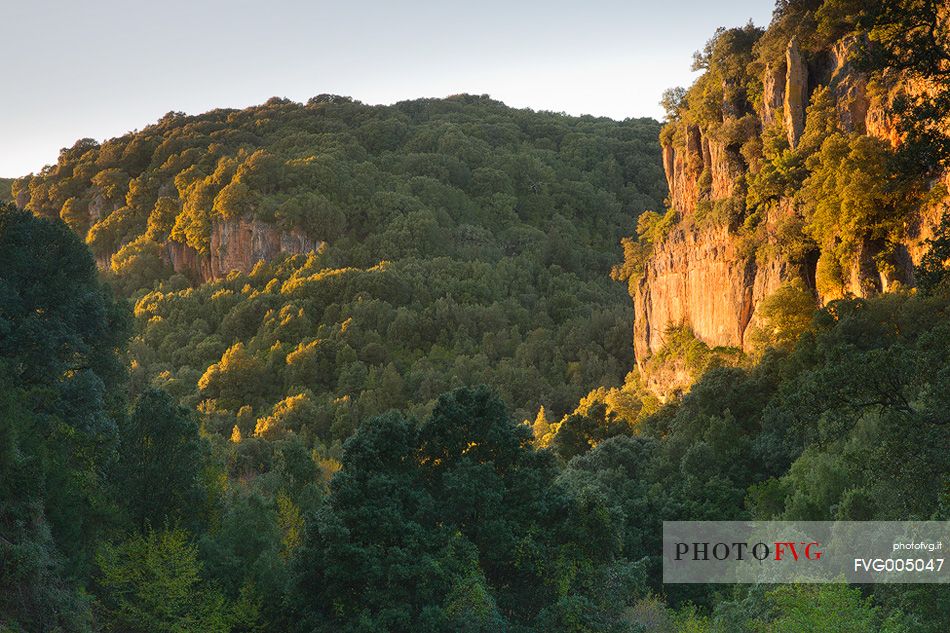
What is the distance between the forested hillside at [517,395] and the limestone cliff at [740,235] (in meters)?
0.19

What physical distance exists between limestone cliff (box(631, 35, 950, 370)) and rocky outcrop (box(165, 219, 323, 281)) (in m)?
48.4

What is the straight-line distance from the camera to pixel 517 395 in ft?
268

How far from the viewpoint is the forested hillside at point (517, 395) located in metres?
21.7

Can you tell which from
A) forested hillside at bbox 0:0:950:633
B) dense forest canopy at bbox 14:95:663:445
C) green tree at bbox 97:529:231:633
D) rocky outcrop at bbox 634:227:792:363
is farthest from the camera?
dense forest canopy at bbox 14:95:663:445

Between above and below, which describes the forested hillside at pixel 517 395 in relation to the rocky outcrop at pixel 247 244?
below

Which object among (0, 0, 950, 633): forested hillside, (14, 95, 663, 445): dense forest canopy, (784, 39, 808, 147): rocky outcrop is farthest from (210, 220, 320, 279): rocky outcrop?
(784, 39, 808, 147): rocky outcrop

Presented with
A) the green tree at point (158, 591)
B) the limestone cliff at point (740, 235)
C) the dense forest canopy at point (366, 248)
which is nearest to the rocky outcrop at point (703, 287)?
the limestone cliff at point (740, 235)

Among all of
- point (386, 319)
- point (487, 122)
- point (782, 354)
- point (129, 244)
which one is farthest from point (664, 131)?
point (487, 122)

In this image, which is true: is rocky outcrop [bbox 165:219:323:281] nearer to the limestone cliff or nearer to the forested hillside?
the forested hillside

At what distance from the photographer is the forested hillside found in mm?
21656

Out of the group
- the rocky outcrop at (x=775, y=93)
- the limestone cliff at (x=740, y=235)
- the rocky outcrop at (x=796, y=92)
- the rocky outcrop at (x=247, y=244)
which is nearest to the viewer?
the limestone cliff at (x=740, y=235)

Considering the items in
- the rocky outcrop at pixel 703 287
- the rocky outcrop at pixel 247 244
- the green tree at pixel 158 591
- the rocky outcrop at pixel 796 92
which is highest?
the rocky outcrop at pixel 796 92

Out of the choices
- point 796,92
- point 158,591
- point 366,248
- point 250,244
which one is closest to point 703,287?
point 796,92

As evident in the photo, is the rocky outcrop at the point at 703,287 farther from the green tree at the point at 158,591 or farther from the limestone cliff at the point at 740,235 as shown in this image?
the green tree at the point at 158,591
